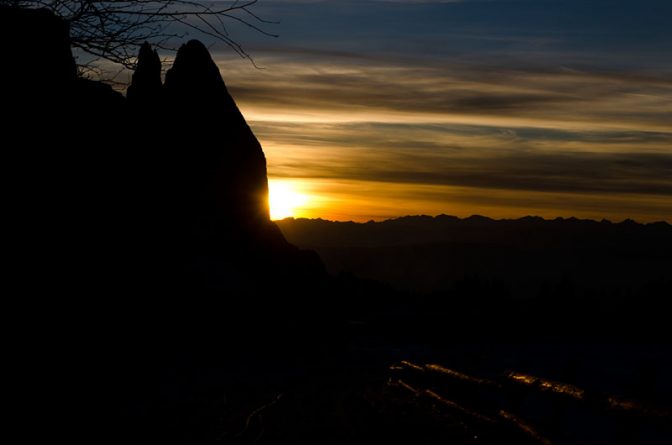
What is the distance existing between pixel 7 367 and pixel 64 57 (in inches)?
88.1

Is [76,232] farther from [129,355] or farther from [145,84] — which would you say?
[145,84]

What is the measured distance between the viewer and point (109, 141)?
289 inches

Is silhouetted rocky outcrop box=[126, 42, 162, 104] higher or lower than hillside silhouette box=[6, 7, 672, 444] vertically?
higher

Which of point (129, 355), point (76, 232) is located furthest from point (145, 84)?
point (76, 232)

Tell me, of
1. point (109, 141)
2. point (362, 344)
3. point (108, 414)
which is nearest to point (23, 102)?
point (109, 141)

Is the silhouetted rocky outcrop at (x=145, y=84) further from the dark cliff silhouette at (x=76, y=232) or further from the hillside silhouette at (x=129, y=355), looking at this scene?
the dark cliff silhouette at (x=76, y=232)

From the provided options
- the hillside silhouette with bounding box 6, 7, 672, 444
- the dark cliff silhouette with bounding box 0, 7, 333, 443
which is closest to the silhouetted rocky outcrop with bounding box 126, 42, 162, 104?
the hillside silhouette with bounding box 6, 7, 672, 444

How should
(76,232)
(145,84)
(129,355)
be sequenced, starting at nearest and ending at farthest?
(76,232), (129,355), (145,84)

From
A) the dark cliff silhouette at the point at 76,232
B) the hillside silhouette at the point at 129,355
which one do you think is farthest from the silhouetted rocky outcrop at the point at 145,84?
the dark cliff silhouette at the point at 76,232

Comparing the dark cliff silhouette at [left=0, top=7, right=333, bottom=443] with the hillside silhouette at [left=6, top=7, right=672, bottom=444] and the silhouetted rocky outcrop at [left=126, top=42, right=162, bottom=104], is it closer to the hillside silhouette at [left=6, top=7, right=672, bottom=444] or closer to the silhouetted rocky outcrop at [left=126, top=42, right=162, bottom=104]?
the hillside silhouette at [left=6, top=7, right=672, bottom=444]

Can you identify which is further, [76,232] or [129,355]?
[129,355]

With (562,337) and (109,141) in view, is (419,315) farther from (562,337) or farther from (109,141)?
(109,141)

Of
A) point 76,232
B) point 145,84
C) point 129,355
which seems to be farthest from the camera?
point 145,84

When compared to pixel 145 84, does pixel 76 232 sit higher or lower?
lower
